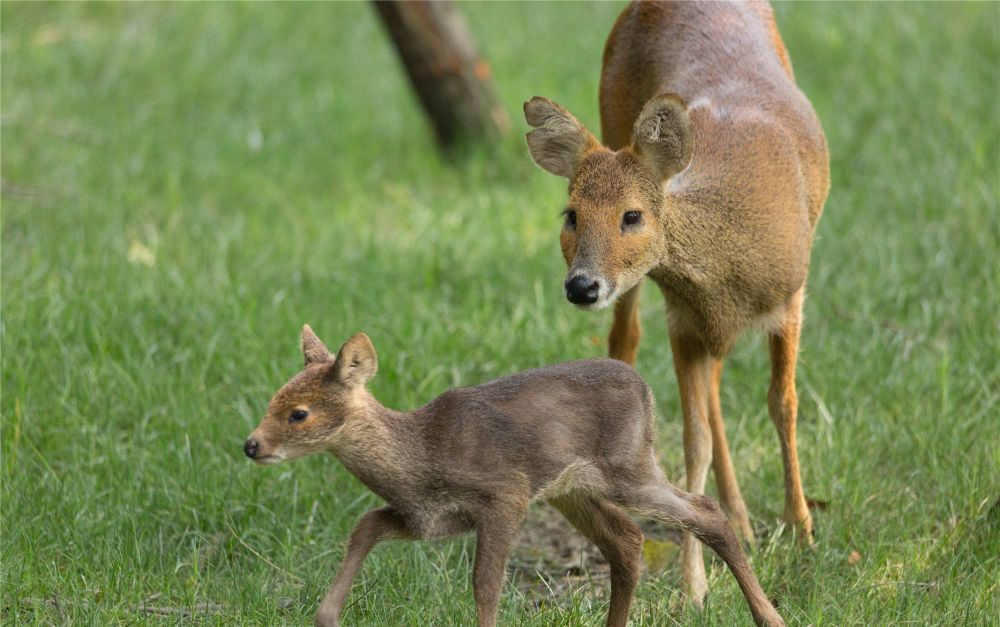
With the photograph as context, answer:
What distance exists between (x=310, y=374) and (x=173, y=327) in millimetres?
2776

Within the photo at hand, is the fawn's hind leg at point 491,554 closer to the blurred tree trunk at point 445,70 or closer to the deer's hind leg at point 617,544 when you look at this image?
the deer's hind leg at point 617,544

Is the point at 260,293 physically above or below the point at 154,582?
below

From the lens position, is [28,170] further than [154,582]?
Yes

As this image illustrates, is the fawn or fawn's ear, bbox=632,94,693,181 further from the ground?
fawn's ear, bbox=632,94,693,181

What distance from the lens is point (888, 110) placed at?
8992 mm

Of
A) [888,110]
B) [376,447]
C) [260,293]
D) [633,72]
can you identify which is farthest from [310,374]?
[888,110]

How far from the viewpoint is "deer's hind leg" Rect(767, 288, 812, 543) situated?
4.92m

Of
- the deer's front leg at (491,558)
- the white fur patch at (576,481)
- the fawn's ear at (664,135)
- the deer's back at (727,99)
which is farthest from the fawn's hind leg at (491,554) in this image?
the deer's back at (727,99)

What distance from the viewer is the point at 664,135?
423cm

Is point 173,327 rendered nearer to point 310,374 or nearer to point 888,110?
point 310,374

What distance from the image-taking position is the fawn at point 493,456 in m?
3.59

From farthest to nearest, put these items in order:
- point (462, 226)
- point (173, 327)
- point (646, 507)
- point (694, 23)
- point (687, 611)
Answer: point (462, 226)
point (173, 327)
point (694, 23)
point (687, 611)
point (646, 507)

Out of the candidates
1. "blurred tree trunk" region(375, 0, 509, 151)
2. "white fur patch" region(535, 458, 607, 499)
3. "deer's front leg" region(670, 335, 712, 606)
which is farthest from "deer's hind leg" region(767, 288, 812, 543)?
"blurred tree trunk" region(375, 0, 509, 151)

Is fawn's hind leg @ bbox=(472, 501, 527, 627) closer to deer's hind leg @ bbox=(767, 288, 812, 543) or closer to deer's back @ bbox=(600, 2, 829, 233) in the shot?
deer's back @ bbox=(600, 2, 829, 233)
